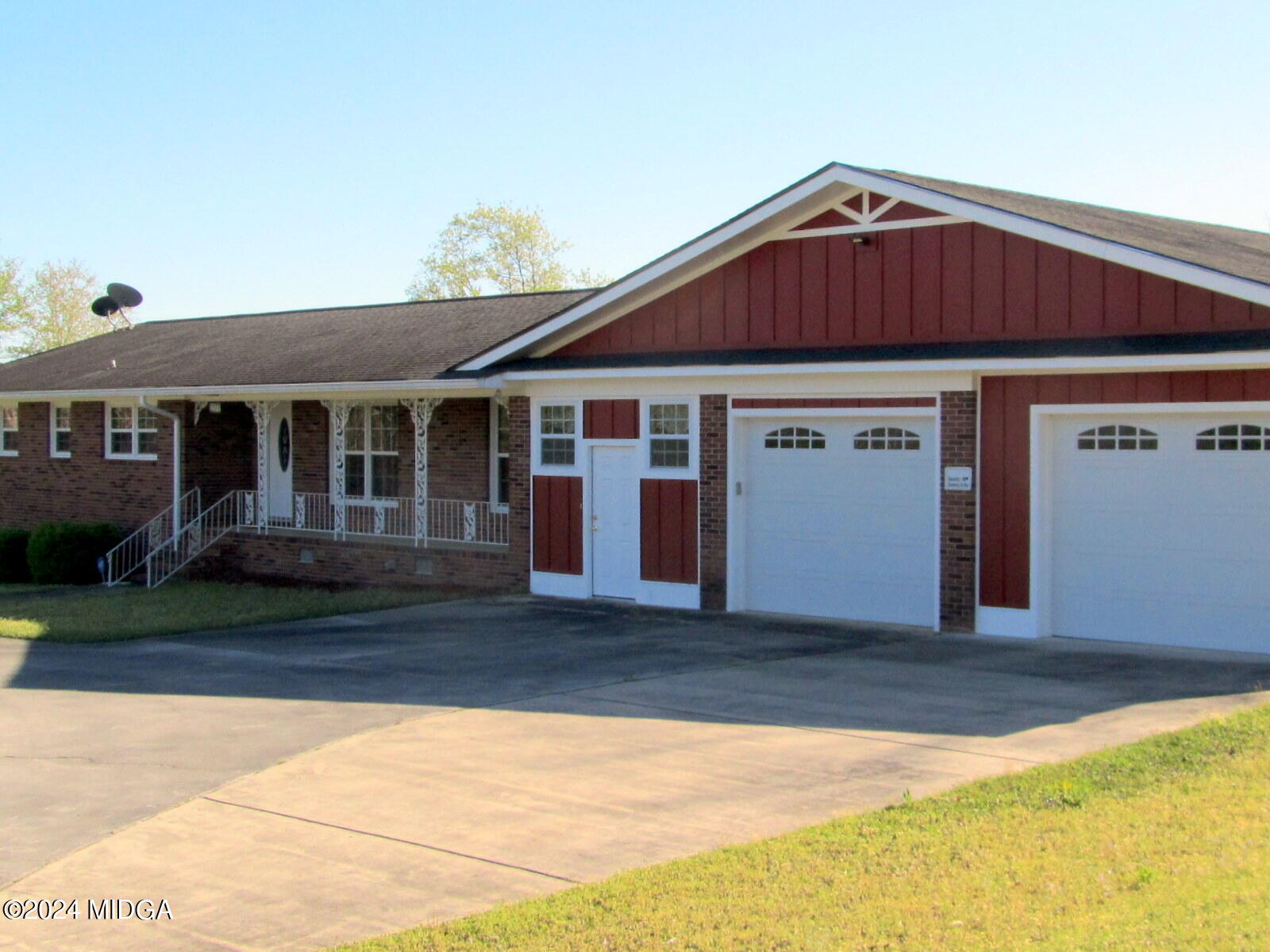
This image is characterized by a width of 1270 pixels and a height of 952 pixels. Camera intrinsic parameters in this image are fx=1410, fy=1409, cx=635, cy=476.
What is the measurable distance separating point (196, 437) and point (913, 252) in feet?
47.7

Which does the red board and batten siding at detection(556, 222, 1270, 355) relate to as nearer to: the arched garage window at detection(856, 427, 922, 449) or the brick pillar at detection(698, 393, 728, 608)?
the brick pillar at detection(698, 393, 728, 608)

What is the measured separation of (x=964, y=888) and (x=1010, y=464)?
869 cm

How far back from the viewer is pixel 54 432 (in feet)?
89.6

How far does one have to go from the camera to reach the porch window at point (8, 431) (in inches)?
1116

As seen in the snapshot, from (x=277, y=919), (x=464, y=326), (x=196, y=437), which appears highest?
(x=464, y=326)

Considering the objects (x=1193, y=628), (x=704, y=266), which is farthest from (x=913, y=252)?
(x=1193, y=628)

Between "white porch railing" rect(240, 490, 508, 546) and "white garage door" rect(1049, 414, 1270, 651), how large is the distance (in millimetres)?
8641

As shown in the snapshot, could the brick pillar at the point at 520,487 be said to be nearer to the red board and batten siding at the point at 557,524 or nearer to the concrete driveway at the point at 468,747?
the red board and batten siding at the point at 557,524

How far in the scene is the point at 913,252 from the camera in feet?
49.3

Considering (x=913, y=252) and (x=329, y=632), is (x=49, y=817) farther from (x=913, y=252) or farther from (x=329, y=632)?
(x=913, y=252)

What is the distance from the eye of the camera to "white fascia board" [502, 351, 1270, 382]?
1261 centimetres

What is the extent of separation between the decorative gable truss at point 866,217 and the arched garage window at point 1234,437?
3.32m

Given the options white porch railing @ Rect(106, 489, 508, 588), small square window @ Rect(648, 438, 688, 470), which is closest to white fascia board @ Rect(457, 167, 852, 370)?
small square window @ Rect(648, 438, 688, 470)
